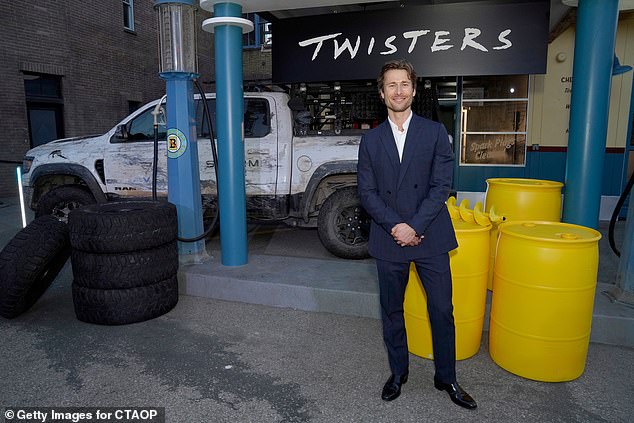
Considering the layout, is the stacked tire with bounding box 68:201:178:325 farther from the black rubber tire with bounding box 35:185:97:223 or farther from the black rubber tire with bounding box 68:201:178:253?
the black rubber tire with bounding box 35:185:97:223

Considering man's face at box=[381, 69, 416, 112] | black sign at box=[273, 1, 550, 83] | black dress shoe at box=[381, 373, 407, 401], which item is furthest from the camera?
black sign at box=[273, 1, 550, 83]

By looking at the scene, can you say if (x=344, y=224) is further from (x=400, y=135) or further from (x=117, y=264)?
(x=400, y=135)

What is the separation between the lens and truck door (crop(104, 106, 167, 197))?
6.23m

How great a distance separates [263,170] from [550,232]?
3.64m

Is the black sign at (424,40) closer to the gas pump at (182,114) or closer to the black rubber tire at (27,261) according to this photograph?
the gas pump at (182,114)

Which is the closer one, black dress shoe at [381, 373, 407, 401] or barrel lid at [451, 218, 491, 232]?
black dress shoe at [381, 373, 407, 401]

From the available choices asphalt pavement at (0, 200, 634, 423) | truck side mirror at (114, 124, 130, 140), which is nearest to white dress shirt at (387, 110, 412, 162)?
asphalt pavement at (0, 200, 634, 423)

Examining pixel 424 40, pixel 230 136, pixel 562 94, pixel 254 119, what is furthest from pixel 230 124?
pixel 562 94

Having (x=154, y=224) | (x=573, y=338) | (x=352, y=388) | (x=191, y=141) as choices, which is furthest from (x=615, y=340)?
(x=191, y=141)

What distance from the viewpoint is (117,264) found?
13.4 ft

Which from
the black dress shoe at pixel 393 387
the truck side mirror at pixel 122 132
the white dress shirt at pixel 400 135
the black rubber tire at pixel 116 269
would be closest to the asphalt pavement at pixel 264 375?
the black dress shoe at pixel 393 387

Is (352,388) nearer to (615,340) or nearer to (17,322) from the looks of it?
(615,340)

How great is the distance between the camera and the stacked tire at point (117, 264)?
4043 millimetres
